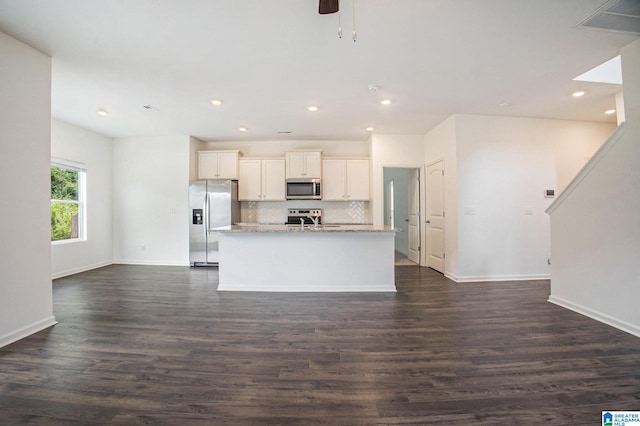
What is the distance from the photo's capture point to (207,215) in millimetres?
4945

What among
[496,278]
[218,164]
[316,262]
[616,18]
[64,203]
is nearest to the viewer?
[616,18]

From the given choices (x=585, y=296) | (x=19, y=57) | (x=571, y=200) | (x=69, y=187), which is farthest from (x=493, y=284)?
(x=69, y=187)

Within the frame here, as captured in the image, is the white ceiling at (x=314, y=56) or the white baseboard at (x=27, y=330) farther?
the white baseboard at (x=27, y=330)

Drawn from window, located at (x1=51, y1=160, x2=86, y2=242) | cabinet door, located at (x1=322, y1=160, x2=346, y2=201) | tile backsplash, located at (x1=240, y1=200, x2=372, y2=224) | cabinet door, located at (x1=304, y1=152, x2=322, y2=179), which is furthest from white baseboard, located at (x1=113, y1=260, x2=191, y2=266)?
cabinet door, located at (x1=322, y1=160, x2=346, y2=201)

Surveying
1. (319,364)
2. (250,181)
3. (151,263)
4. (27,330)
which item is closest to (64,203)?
(151,263)

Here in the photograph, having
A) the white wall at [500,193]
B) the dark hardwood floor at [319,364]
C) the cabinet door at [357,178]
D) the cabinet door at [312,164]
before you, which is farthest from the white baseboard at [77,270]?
the white wall at [500,193]

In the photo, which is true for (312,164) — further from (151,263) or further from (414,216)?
(151,263)

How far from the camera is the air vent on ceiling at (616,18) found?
1.86 m

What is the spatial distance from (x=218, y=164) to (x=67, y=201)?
2665 millimetres

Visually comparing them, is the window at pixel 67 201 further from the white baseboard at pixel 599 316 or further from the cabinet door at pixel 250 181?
the white baseboard at pixel 599 316

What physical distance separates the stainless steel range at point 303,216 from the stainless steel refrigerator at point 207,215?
1224 mm

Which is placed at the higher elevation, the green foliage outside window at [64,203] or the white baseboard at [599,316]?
the green foliage outside window at [64,203]

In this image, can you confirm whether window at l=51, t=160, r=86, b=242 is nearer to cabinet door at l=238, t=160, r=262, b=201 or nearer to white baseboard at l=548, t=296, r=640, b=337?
cabinet door at l=238, t=160, r=262, b=201

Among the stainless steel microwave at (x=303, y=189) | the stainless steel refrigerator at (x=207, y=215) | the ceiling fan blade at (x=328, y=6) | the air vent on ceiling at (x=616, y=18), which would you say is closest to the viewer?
the ceiling fan blade at (x=328, y=6)
